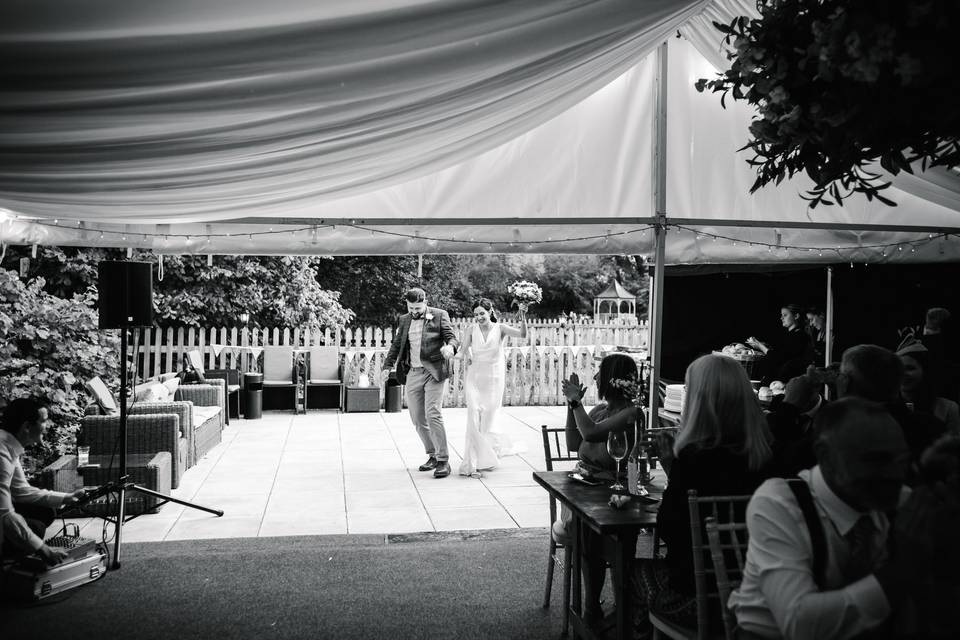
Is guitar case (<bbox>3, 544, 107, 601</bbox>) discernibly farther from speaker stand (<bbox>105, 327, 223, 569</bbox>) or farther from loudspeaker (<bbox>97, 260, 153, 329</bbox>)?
loudspeaker (<bbox>97, 260, 153, 329</bbox>)

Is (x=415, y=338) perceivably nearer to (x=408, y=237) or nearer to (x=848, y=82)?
(x=408, y=237)

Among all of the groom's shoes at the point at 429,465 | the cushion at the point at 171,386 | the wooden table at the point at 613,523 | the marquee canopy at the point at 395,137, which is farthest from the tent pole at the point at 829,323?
the cushion at the point at 171,386

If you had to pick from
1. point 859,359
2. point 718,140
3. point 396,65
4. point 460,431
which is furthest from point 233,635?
point 460,431

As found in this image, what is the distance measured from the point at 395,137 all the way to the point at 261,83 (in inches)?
40.8

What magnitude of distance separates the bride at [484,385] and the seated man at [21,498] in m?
3.95

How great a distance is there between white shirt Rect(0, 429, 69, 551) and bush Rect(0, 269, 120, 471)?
2134 millimetres

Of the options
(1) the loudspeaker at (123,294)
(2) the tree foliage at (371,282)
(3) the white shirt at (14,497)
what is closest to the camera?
(3) the white shirt at (14,497)

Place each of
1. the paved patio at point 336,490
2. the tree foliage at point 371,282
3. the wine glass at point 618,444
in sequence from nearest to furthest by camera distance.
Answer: the wine glass at point 618,444 < the paved patio at point 336,490 < the tree foliage at point 371,282

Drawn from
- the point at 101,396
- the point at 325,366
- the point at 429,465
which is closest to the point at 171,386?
the point at 101,396

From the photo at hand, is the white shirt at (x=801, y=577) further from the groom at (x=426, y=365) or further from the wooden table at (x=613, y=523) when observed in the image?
the groom at (x=426, y=365)

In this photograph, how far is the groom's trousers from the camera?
7680 millimetres

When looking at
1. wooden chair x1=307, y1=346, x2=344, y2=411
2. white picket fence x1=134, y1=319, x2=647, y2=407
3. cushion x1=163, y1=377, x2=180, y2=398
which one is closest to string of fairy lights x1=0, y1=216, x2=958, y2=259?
cushion x1=163, y1=377, x2=180, y2=398

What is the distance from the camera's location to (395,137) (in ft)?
11.7

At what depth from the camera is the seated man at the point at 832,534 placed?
169 cm
